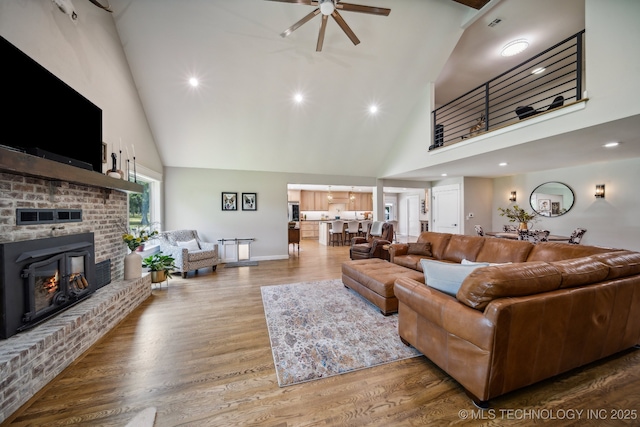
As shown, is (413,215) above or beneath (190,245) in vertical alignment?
above

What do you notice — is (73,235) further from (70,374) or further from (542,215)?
(542,215)

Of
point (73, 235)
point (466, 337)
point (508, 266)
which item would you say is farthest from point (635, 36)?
point (73, 235)

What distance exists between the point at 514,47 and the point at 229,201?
22.3 ft

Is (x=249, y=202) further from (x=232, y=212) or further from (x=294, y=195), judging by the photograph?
(x=294, y=195)

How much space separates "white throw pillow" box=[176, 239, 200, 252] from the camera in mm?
4840

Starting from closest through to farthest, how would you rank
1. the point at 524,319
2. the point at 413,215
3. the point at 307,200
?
the point at 524,319 < the point at 307,200 < the point at 413,215

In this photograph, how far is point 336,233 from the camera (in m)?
8.66

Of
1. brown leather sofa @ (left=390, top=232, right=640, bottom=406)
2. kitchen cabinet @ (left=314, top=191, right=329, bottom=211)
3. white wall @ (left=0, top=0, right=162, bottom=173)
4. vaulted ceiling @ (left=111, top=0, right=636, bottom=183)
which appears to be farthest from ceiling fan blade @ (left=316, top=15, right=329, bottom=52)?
kitchen cabinet @ (left=314, top=191, right=329, bottom=211)

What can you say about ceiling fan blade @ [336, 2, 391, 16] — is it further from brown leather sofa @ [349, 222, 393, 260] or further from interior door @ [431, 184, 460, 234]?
interior door @ [431, 184, 460, 234]

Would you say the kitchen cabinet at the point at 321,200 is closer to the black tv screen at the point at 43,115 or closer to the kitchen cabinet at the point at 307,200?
the kitchen cabinet at the point at 307,200

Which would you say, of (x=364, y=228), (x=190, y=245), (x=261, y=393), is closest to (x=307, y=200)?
(x=364, y=228)

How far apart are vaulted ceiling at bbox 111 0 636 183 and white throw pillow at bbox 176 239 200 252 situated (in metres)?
1.94

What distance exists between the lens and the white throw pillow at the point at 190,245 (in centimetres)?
484

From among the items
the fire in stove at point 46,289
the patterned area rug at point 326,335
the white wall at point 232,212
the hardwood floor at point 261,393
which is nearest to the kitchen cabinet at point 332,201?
the white wall at point 232,212
